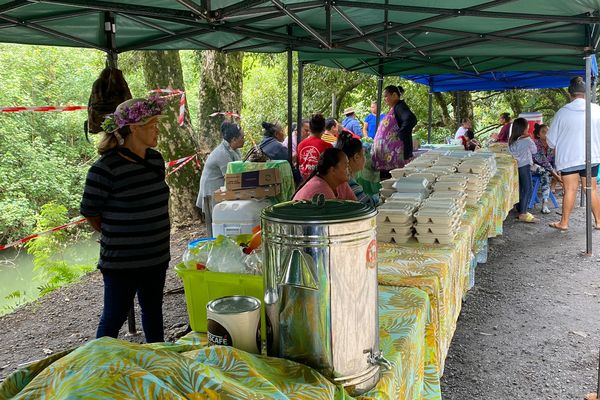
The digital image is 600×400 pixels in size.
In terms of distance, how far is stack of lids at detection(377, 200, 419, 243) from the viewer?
2.65 meters

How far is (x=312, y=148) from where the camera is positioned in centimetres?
551

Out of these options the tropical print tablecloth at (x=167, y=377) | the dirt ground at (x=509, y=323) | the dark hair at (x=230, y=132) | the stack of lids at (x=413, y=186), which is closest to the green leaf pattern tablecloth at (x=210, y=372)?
the tropical print tablecloth at (x=167, y=377)

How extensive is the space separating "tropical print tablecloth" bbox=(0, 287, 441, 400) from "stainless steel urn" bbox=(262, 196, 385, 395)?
5cm

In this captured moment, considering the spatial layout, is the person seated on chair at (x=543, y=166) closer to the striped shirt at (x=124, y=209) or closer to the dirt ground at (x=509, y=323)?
the dirt ground at (x=509, y=323)

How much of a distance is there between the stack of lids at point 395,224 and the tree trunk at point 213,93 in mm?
6168

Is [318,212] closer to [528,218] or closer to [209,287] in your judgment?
[209,287]

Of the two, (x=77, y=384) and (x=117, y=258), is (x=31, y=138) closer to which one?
(x=117, y=258)

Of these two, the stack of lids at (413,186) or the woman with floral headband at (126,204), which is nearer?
the woman with floral headband at (126,204)

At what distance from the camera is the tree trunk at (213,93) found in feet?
27.9

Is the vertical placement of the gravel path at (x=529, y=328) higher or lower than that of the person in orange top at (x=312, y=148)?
lower

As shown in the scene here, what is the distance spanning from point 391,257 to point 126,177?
1.33 metres

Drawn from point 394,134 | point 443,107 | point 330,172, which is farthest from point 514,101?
point 330,172

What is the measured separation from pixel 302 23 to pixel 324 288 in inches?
→ 121

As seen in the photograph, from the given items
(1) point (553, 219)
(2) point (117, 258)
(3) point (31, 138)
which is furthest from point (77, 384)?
(3) point (31, 138)
